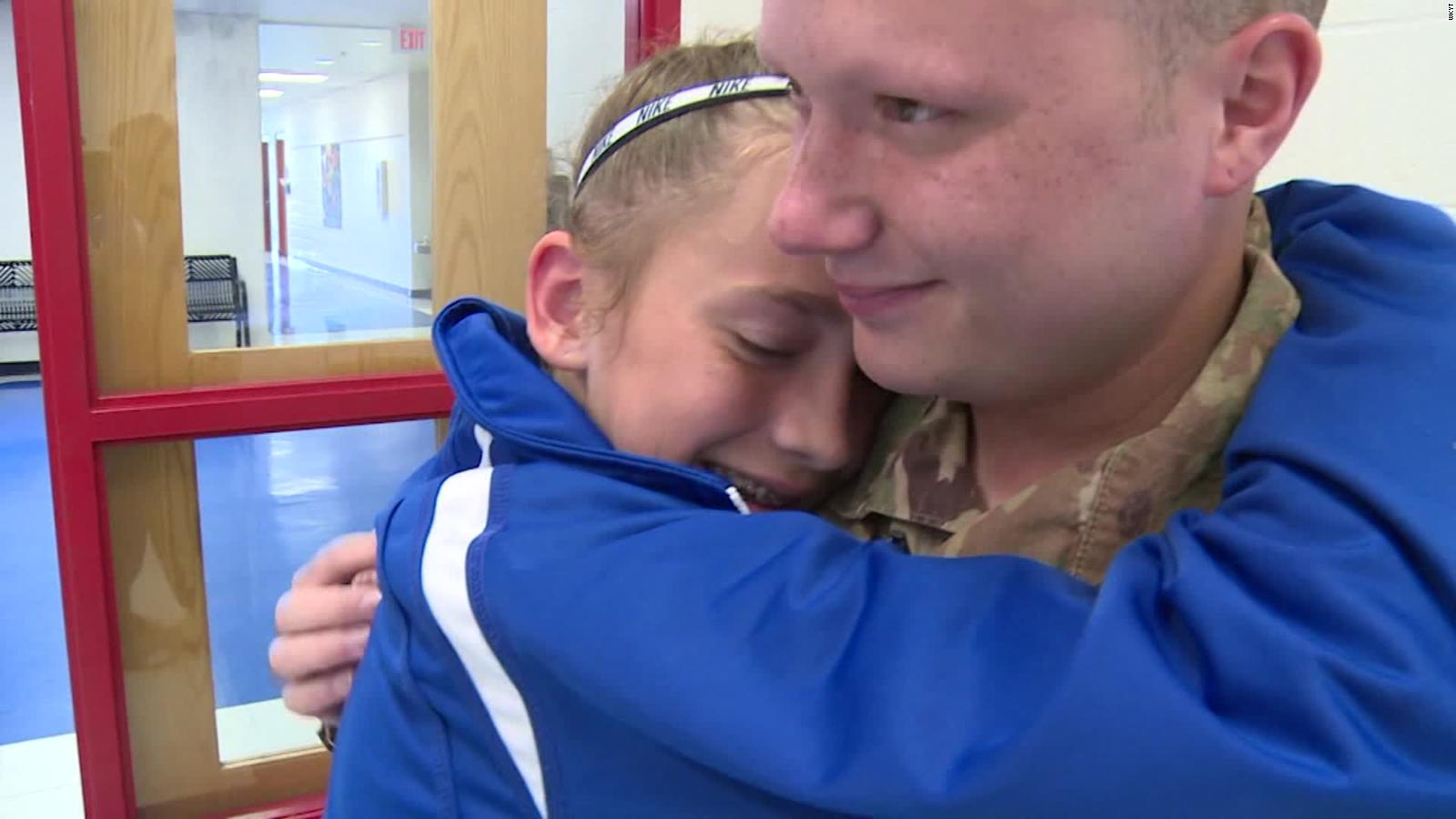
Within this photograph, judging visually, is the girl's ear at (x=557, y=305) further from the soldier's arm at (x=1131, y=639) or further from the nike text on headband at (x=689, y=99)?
the soldier's arm at (x=1131, y=639)

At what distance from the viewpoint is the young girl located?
0.62 metres

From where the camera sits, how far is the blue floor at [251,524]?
7.54 ft

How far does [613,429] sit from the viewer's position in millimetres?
836

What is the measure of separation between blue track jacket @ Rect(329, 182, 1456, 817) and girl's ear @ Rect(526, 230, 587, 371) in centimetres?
18

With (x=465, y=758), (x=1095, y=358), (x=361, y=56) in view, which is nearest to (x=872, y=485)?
(x=1095, y=358)

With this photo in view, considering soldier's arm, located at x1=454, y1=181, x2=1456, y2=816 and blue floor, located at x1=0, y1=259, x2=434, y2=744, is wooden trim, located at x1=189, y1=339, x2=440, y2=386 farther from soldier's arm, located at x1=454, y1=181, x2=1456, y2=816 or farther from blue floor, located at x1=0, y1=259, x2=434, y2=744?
soldier's arm, located at x1=454, y1=181, x2=1456, y2=816

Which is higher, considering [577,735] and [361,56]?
[361,56]

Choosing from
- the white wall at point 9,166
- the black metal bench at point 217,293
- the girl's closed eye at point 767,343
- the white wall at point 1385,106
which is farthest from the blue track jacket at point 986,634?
the white wall at point 9,166

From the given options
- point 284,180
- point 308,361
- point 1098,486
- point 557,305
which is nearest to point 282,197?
point 284,180

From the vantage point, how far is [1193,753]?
0.46 m

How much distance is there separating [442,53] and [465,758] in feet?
5.55

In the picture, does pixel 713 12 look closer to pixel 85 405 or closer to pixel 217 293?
pixel 217 293

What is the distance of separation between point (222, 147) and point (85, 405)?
1.67 feet

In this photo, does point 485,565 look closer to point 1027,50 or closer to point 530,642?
point 530,642
